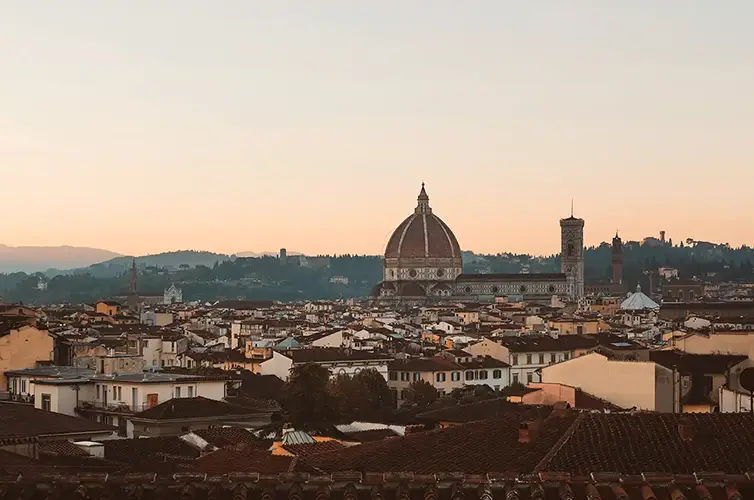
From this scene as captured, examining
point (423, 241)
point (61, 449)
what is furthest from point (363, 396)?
point (423, 241)

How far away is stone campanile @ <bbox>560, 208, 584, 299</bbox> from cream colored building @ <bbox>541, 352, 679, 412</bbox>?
14221cm

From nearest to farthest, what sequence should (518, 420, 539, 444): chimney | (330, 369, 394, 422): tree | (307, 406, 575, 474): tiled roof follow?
(307, 406, 575, 474): tiled roof → (518, 420, 539, 444): chimney → (330, 369, 394, 422): tree

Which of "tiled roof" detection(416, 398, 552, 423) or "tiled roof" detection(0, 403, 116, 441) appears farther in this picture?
"tiled roof" detection(416, 398, 552, 423)

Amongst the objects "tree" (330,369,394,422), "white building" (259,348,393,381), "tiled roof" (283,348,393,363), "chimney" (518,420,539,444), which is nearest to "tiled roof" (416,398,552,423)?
"tree" (330,369,394,422)

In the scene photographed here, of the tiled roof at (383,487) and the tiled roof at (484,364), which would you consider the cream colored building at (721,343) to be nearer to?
the tiled roof at (484,364)

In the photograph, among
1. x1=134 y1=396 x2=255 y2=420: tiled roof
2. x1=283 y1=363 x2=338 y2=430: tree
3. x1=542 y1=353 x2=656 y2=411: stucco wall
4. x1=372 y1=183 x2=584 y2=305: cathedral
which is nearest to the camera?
x1=542 y1=353 x2=656 y2=411: stucco wall

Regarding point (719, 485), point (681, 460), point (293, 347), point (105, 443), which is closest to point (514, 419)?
point (681, 460)

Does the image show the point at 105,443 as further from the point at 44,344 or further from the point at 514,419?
the point at 44,344

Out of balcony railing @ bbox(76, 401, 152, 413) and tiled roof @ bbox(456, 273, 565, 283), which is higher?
tiled roof @ bbox(456, 273, 565, 283)

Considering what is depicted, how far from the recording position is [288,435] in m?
20.0

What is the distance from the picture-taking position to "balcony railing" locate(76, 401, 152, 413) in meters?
28.5

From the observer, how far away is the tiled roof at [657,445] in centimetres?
1201

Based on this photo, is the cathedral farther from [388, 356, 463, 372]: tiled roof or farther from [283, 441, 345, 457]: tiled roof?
[283, 441, 345, 457]: tiled roof

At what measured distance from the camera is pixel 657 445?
12.7 m
